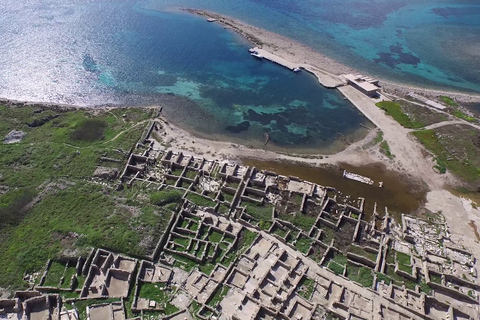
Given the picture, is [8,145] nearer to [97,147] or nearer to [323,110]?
[97,147]

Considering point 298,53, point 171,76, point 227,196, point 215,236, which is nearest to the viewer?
point 215,236

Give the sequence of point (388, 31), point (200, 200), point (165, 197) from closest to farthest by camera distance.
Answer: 1. point (165, 197)
2. point (200, 200)
3. point (388, 31)

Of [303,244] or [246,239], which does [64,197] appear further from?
[303,244]

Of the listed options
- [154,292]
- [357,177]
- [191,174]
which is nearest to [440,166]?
[357,177]

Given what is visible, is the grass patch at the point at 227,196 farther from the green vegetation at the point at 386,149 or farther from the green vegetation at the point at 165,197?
the green vegetation at the point at 386,149

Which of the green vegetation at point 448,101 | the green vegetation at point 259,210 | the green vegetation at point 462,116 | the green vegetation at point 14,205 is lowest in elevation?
the green vegetation at point 14,205

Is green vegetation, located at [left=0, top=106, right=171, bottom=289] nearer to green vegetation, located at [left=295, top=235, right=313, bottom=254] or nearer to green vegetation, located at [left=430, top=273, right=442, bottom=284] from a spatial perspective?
green vegetation, located at [left=295, top=235, right=313, bottom=254]

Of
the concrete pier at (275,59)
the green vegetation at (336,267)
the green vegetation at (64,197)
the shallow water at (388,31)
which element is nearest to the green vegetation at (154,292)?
the green vegetation at (64,197)
